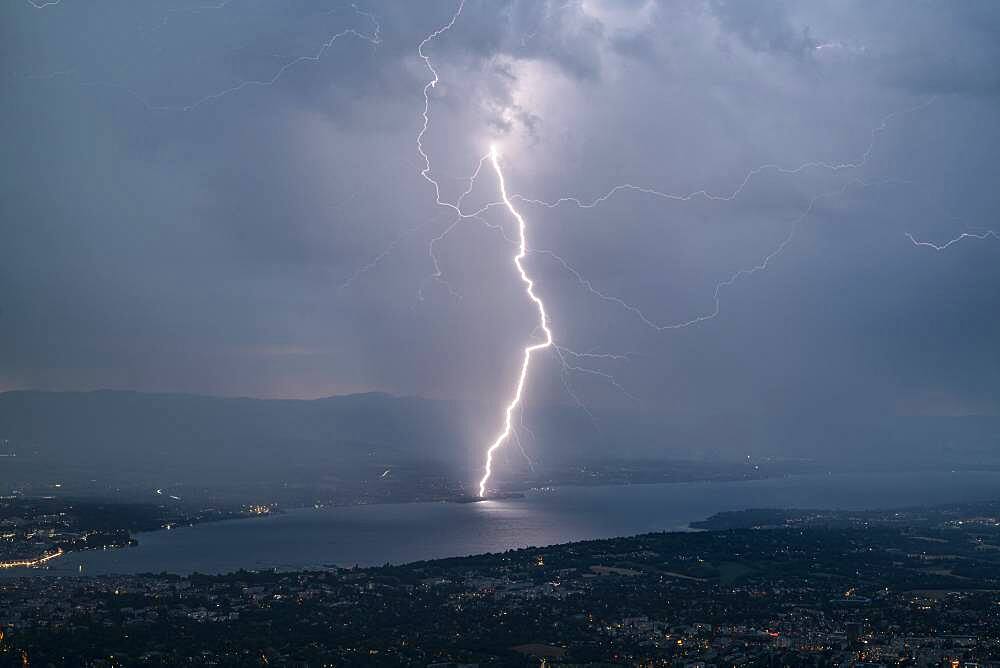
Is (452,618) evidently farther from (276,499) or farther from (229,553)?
(276,499)

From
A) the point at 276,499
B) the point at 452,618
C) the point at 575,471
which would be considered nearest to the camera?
the point at 452,618

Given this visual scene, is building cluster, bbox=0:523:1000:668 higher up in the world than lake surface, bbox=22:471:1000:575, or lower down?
lower down

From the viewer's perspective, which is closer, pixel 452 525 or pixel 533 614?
pixel 533 614

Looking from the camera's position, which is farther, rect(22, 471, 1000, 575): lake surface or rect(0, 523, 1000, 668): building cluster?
rect(22, 471, 1000, 575): lake surface

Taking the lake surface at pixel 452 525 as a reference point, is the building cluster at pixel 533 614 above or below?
below

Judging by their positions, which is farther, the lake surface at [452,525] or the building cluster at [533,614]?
the lake surface at [452,525]

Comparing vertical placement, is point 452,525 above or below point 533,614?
above

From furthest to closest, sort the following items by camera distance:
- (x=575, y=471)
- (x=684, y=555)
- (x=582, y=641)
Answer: (x=575, y=471) < (x=684, y=555) < (x=582, y=641)

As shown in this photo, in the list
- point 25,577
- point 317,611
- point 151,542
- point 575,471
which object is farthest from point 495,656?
point 575,471
